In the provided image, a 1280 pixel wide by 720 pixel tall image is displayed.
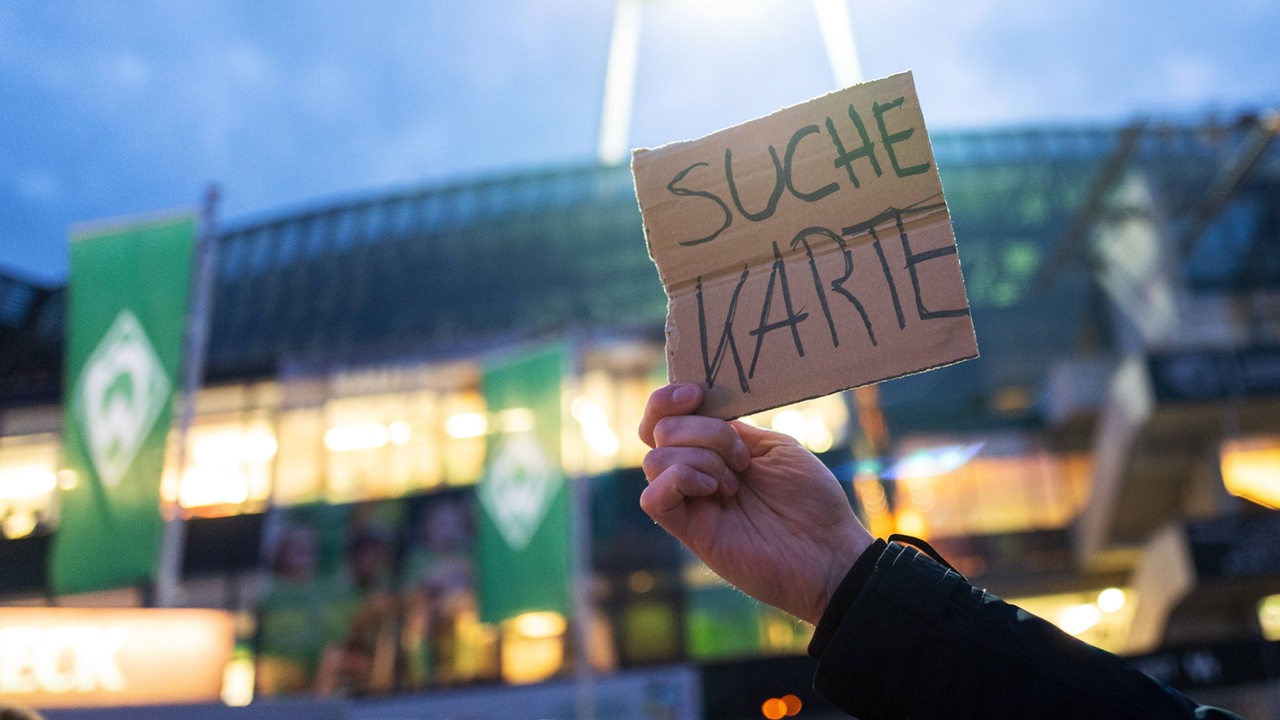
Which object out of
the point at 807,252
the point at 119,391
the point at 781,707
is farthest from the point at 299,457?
the point at 807,252

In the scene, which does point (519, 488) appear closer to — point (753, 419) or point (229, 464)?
point (753, 419)

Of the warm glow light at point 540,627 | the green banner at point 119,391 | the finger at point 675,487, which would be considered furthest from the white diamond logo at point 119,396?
the warm glow light at point 540,627

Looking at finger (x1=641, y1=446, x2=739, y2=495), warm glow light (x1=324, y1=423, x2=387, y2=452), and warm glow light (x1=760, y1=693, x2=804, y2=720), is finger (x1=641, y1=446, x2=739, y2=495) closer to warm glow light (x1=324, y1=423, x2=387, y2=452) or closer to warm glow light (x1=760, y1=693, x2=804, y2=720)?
warm glow light (x1=760, y1=693, x2=804, y2=720)

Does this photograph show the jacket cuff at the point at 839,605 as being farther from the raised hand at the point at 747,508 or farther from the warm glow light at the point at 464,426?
the warm glow light at the point at 464,426

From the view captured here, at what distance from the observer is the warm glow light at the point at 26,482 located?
28.7 m

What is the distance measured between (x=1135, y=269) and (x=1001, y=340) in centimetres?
549

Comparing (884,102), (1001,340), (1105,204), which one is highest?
(1105,204)

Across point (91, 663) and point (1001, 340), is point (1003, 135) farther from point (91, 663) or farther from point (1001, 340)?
point (91, 663)

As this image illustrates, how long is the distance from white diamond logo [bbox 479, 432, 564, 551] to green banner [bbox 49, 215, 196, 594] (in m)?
6.09

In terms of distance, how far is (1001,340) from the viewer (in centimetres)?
3647

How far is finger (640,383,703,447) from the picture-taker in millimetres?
2191

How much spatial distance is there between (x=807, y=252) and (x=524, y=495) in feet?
44.5

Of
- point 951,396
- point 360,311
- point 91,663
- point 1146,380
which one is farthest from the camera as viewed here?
point 360,311

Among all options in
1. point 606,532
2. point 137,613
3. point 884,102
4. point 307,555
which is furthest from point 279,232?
point 884,102
